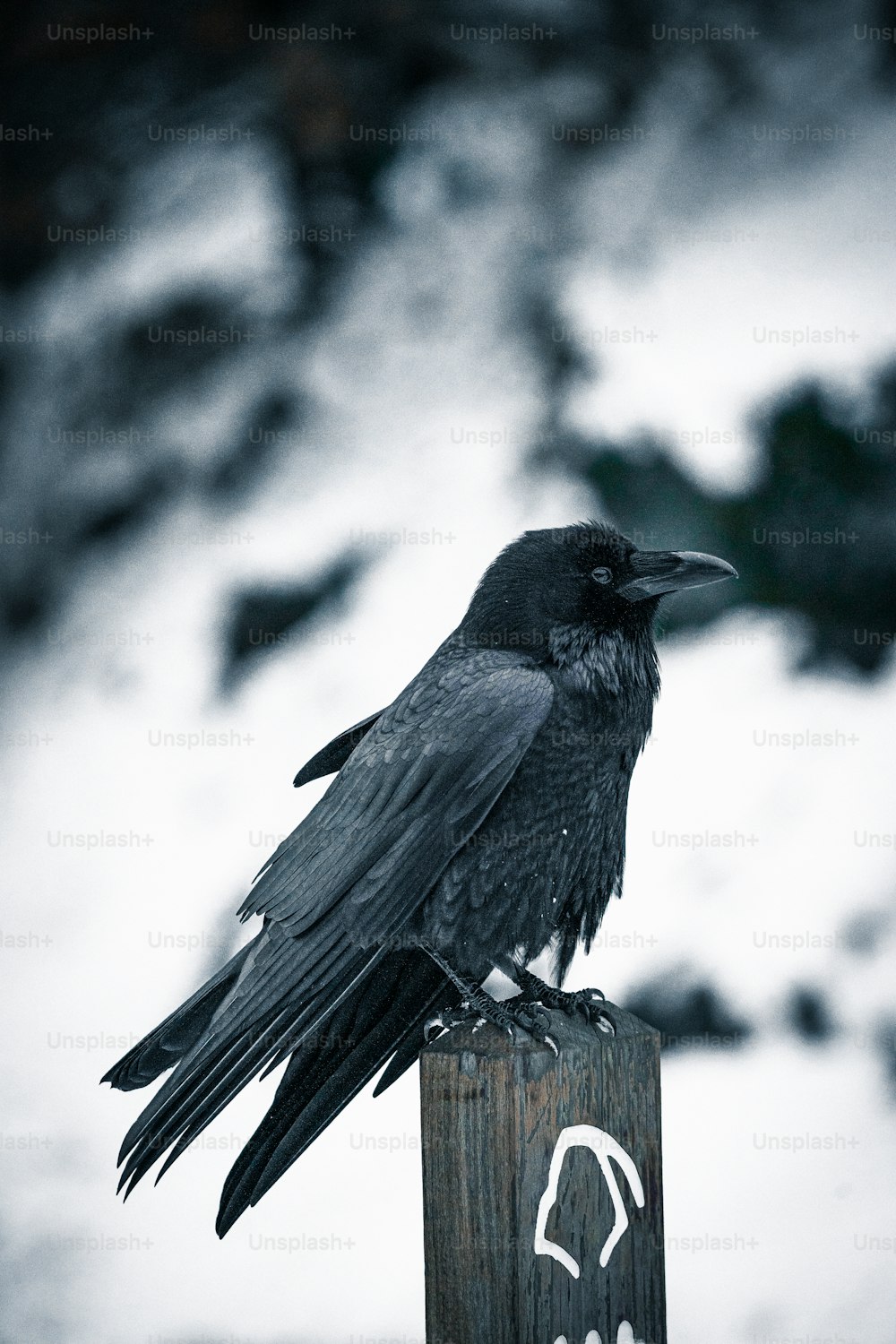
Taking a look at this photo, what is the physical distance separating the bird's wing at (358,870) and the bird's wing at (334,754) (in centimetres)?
30

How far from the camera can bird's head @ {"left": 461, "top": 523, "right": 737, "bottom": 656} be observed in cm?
279

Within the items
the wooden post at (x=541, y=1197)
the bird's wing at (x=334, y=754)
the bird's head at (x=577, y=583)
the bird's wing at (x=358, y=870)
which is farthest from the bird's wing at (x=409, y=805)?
the wooden post at (x=541, y=1197)

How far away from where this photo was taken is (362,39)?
409 cm

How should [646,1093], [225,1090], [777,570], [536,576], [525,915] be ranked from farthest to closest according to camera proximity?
[777,570], [536,576], [525,915], [225,1090], [646,1093]

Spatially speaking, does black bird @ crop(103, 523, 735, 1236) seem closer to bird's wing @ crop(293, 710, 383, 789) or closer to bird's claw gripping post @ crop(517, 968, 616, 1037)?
bird's claw gripping post @ crop(517, 968, 616, 1037)

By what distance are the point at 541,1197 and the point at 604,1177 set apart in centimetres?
12

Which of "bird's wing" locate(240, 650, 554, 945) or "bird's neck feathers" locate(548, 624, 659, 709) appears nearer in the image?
"bird's wing" locate(240, 650, 554, 945)

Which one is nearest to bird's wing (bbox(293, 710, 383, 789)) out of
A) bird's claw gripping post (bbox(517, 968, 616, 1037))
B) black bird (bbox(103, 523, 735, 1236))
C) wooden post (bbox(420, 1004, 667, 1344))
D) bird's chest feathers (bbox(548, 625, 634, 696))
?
black bird (bbox(103, 523, 735, 1236))

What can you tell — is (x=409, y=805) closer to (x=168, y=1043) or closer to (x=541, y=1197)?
(x=168, y=1043)

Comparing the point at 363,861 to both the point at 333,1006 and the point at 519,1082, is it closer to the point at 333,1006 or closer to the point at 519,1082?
the point at 333,1006

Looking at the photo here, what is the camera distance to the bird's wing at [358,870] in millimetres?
2254

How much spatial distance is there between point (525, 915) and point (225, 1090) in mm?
785

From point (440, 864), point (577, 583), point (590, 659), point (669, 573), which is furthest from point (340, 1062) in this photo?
point (669, 573)

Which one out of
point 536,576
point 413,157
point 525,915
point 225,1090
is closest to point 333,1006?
point 225,1090
